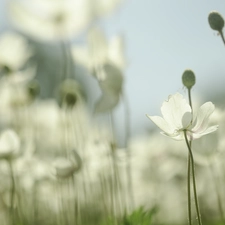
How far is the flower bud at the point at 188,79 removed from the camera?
3.46 ft

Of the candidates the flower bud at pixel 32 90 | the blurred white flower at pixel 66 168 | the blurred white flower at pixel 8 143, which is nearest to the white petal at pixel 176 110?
the blurred white flower at pixel 66 168

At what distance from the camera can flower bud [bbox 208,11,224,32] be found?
3.70 ft

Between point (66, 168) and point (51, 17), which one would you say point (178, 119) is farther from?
point (51, 17)

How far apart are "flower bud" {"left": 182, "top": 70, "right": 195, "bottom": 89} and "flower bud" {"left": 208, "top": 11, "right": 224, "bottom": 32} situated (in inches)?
5.4

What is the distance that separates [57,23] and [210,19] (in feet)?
3.72

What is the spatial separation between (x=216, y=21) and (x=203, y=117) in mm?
268

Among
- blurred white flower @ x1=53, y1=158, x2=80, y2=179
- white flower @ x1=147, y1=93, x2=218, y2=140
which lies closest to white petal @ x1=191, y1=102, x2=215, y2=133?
white flower @ x1=147, y1=93, x2=218, y2=140

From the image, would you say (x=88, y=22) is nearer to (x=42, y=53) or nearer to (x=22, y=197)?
(x=22, y=197)

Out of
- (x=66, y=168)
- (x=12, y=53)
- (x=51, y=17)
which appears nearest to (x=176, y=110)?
(x=66, y=168)

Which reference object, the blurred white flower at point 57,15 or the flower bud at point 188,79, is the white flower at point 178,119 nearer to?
the flower bud at point 188,79

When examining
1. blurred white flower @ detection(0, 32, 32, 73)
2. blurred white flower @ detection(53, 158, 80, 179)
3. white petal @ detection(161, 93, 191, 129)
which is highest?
blurred white flower @ detection(0, 32, 32, 73)

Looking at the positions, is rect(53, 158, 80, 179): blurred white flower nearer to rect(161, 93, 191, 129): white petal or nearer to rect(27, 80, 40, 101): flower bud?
rect(161, 93, 191, 129): white petal

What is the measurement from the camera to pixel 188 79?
1.05 metres

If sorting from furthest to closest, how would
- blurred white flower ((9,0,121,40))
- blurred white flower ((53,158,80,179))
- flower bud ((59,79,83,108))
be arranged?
blurred white flower ((9,0,121,40)) → flower bud ((59,79,83,108)) → blurred white flower ((53,158,80,179))
